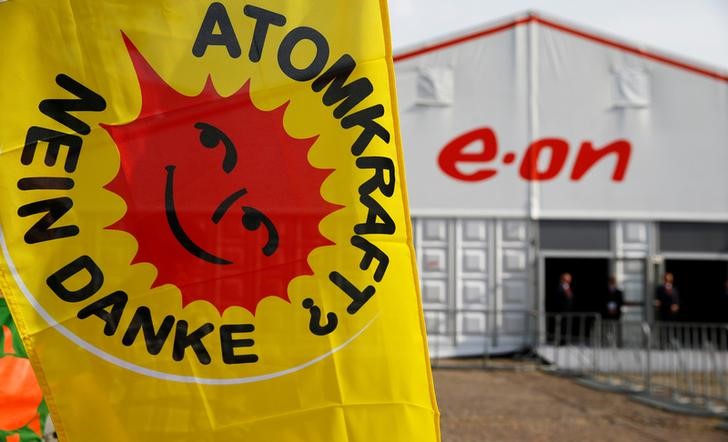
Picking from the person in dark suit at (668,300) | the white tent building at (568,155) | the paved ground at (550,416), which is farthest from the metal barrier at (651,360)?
the white tent building at (568,155)

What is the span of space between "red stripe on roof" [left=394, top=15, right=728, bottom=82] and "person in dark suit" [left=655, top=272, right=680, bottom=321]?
4.30 metres

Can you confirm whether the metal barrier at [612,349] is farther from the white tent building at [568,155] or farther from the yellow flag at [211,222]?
the yellow flag at [211,222]

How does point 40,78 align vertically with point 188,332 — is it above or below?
above

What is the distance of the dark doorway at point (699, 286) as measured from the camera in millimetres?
20655

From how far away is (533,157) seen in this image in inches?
798

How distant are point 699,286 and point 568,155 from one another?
159 inches

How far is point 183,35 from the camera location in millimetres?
2965

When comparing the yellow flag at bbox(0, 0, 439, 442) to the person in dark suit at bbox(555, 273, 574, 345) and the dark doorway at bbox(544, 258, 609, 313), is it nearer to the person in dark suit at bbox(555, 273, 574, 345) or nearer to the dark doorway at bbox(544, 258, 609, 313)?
the person in dark suit at bbox(555, 273, 574, 345)

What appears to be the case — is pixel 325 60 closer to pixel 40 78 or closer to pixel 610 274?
pixel 40 78

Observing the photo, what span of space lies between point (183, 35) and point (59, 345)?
3.22 ft

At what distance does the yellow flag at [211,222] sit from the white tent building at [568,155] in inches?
674

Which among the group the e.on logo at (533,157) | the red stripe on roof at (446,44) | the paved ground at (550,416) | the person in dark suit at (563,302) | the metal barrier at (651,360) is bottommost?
the paved ground at (550,416)

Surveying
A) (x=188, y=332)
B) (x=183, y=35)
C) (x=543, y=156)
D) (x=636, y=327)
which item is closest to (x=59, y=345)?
(x=188, y=332)

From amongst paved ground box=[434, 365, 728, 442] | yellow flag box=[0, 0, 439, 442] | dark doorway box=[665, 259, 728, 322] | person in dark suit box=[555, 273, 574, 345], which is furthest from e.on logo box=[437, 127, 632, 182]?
yellow flag box=[0, 0, 439, 442]
